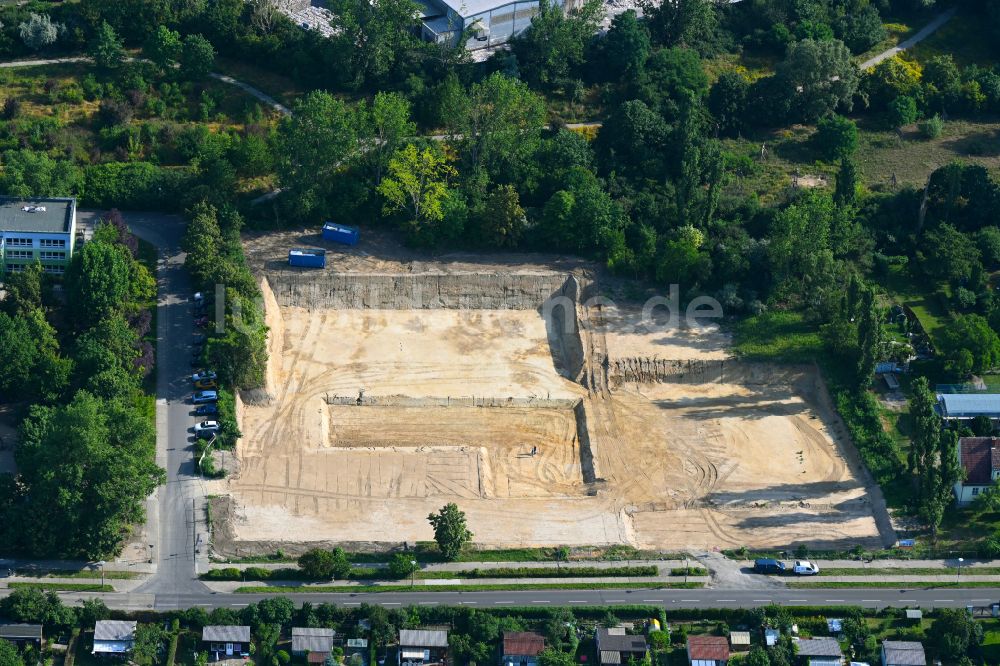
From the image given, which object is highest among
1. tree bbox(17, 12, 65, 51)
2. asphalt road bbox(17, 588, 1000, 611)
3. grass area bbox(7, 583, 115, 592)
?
tree bbox(17, 12, 65, 51)

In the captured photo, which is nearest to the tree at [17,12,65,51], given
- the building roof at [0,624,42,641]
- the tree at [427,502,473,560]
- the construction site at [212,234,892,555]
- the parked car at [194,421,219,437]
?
the construction site at [212,234,892,555]

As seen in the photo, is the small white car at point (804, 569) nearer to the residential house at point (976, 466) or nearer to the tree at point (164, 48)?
the residential house at point (976, 466)

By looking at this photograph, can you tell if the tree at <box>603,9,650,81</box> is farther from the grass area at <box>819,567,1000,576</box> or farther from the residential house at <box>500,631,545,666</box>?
the residential house at <box>500,631,545,666</box>

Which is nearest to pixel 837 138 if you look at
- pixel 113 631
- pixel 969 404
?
pixel 969 404

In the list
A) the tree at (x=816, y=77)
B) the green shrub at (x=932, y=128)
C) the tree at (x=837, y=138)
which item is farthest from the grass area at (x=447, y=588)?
the green shrub at (x=932, y=128)

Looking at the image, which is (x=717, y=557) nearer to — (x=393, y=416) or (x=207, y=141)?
(x=393, y=416)

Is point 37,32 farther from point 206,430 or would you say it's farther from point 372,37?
point 206,430

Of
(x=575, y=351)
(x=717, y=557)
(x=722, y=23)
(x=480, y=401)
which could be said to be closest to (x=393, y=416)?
(x=480, y=401)
